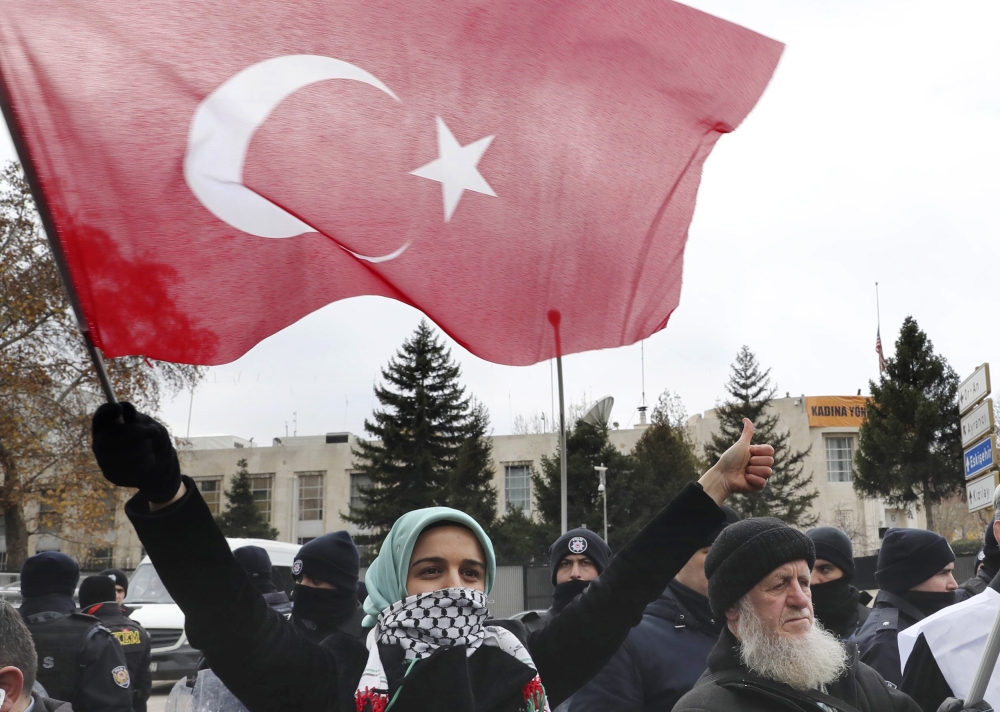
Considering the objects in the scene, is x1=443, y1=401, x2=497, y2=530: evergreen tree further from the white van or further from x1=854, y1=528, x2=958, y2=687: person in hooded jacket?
x1=854, y1=528, x2=958, y2=687: person in hooded jacket

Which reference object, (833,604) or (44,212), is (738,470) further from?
(833,604)

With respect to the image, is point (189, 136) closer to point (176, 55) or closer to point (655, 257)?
point (176, 55)

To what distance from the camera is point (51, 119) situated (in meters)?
2.45

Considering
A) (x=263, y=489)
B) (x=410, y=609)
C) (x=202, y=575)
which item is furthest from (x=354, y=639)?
(x=263, y=489)

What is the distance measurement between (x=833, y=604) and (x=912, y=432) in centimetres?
4897

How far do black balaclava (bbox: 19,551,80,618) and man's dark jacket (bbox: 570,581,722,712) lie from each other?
335 cm

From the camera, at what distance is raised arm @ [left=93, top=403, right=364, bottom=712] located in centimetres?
199

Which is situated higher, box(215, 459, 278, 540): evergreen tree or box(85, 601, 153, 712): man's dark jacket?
box(215, 459, 278, 540): evergreen tree

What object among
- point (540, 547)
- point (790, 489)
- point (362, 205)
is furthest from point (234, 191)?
point (790, 489)

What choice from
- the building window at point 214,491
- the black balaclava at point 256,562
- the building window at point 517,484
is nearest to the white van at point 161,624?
the black balaclava at point 256,562

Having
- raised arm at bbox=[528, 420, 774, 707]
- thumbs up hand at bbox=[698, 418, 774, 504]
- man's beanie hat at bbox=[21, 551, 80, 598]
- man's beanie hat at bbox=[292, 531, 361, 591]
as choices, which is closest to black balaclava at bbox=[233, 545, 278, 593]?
man's beanie hat at bbox=[21, 551, 80, 598]

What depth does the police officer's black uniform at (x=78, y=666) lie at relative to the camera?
5.61 meters

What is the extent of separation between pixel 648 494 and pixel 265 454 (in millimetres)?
25592

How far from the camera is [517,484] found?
65125 mm
